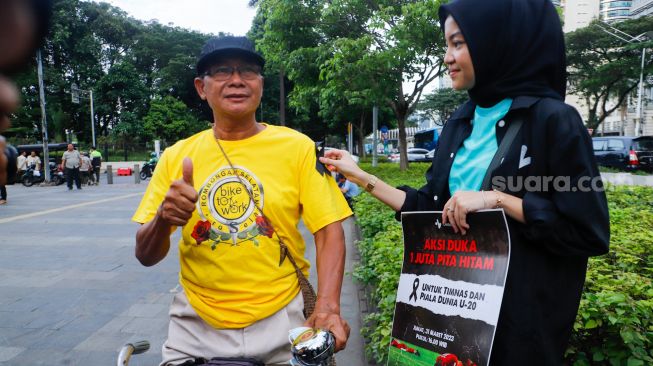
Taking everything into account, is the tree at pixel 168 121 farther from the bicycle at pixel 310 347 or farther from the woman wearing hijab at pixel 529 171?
the bicycle at pixel 310 347

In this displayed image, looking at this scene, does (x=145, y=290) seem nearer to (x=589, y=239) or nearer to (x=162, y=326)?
(x=162, y=326)

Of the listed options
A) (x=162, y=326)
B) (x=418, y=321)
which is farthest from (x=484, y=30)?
(x=162, y=326)

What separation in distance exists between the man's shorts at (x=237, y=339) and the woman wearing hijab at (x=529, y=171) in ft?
2.05

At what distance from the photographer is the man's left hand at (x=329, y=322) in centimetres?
158

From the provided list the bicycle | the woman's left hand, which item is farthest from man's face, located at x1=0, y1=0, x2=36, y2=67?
the woman's left hand

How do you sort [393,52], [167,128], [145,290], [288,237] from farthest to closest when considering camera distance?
[167,128], [393,52], [145,290], [288,237]

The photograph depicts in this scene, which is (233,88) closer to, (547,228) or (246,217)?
(246,217)

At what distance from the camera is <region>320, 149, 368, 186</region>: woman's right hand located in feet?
6.08

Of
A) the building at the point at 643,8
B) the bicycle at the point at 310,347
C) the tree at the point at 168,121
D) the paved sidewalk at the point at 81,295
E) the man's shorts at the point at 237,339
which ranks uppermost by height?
the building at the point at 643,8

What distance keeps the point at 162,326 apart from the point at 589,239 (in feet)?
12.2

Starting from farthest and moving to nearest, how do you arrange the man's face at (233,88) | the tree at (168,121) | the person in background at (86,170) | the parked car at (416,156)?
the parked car at (416,156) < the tree at (168,121) < the person in background at (86,170) < the man's face at (233,88)

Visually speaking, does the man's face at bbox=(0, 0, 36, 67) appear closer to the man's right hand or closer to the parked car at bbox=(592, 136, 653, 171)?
the man's right hand

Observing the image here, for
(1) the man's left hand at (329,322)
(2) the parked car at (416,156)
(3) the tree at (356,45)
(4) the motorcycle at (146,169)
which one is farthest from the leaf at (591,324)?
(2) the parked car at (416,156)

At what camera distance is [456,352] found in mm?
1376
